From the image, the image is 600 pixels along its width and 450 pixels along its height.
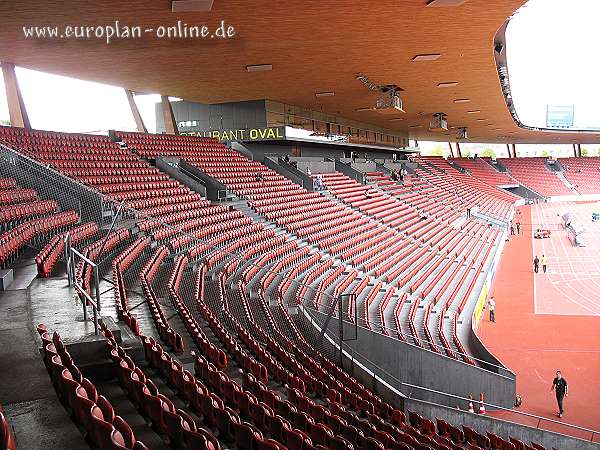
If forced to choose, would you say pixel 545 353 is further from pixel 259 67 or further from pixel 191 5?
pixel 259 67

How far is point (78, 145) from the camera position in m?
14.2

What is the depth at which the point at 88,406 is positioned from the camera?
281cm

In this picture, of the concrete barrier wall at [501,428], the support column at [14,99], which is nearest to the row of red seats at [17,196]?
the support column at [14,99]

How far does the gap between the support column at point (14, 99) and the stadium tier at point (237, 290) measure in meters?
1.52

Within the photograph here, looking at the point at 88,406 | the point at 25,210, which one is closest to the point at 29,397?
the point at 88,406

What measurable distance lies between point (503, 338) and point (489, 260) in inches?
310

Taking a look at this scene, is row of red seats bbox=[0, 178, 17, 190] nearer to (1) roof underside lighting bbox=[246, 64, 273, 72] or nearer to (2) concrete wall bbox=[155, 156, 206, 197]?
(2) concrete wall bbox=[155, 156, 206, 197]

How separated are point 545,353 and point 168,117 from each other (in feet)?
53.5

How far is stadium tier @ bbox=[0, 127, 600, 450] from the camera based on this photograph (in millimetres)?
3840

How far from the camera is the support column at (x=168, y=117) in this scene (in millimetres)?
21500

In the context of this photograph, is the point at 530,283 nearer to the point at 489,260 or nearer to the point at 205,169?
the point at 489,260

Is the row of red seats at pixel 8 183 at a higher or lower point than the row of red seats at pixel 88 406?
higher

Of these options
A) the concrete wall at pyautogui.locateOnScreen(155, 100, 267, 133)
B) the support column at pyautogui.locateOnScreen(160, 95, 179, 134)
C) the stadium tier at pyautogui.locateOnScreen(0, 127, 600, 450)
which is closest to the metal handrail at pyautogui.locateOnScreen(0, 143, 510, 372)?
the stadium tier at pyautogui.locateOnScreen(0, 127, 600, 450)

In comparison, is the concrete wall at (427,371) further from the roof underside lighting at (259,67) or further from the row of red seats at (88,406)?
the roof underside lighting at (259,67)
